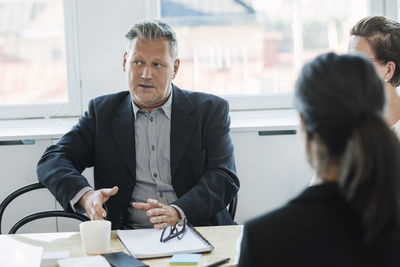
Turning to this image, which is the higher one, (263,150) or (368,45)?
(368,45)

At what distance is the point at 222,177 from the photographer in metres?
2.34

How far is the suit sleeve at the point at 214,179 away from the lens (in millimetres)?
2186

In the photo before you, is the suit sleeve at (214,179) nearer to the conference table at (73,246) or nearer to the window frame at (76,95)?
the conference table at (73,246)

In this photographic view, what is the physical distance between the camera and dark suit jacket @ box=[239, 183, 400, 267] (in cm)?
101

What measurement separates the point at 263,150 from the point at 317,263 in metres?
1.90

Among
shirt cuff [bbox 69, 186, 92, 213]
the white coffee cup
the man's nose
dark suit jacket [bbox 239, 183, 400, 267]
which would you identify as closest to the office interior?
the man's nose

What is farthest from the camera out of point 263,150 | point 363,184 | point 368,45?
point 263,150

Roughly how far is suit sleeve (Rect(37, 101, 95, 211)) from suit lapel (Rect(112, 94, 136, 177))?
0.12m

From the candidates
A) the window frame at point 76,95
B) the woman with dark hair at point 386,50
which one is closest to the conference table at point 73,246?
the woman with dark hair at point 386,50

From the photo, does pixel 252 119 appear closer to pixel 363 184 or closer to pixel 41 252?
pixel 41 252

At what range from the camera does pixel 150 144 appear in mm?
2447

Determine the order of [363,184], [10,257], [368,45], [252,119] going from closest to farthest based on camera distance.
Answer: [363,184] < [10,257] < [368,45] < [252,119]

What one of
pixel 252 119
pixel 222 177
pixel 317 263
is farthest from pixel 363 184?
pixel 252 119

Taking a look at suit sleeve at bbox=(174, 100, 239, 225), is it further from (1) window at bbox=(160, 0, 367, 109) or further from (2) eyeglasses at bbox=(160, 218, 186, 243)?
(1) window at bbox=(160, 0, 367, 109)
